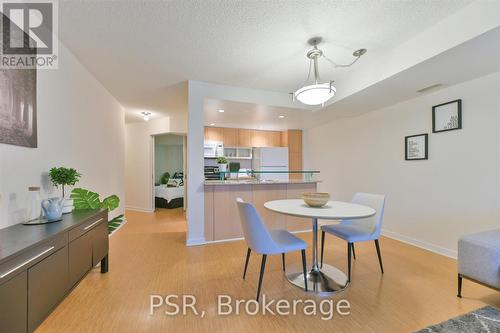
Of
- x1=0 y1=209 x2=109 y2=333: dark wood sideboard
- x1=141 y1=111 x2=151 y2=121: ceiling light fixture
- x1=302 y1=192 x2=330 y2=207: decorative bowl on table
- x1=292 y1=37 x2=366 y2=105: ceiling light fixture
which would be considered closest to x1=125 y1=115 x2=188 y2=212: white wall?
x1=141 y1=111 x2=151 y2=121: ceiling light fixture

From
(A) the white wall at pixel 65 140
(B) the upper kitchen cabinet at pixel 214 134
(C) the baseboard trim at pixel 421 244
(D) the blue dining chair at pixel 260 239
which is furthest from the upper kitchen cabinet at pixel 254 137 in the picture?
(D) the blue dining chair at pixel 260 239

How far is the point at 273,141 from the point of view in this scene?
6.02m

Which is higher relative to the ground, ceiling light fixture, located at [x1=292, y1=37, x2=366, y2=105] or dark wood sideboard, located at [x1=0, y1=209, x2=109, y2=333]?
ceiling light fixture, located at [x1=292, y1=37, x2=366, y2=105]

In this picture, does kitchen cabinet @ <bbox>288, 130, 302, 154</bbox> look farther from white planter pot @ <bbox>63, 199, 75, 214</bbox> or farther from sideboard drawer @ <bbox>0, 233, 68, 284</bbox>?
sideboard drawer @ <bbox>0, 233, 68, 284</bbox>

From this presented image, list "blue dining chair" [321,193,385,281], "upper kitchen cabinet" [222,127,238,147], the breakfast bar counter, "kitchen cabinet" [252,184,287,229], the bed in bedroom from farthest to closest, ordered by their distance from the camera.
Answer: the bed in bedroom → "upper kitchen cabinet" [222,127,238,147] → "kitchen cabinet" [252,184,287,229] → the breakfast bar counter → "blue dining chair" [321,193,385,281]

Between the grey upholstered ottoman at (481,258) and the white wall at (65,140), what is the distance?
360 centimetres

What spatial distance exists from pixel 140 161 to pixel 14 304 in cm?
506

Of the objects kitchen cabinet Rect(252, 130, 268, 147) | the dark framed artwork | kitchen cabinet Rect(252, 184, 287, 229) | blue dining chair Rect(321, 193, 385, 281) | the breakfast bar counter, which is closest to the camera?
the dark framed artwork

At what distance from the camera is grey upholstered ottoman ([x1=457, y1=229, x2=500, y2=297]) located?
1.63 metres

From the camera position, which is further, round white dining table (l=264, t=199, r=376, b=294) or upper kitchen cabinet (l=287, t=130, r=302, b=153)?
upper kitchen cabinet (l=287, t=130, r=302, b=153)

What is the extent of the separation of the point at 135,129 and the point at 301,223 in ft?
16.2

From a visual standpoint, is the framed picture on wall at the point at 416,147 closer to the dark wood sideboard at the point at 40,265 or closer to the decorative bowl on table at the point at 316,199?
the decorative bowl on table at the point at 316,199

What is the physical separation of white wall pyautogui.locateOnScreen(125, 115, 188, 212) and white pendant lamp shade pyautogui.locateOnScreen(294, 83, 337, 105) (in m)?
4.06

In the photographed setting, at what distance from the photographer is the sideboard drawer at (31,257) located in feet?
3.45
